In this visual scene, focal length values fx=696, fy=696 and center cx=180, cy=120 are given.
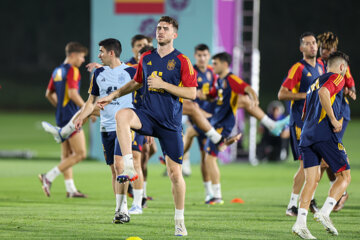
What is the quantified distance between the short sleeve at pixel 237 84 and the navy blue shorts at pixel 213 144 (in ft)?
2.07

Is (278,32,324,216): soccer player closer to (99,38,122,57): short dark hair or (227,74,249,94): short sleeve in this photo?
(227,74,249,94): short sleeve

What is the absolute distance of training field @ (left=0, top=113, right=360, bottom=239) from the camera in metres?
7.32

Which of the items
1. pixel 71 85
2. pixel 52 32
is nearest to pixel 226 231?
pixel 71 85

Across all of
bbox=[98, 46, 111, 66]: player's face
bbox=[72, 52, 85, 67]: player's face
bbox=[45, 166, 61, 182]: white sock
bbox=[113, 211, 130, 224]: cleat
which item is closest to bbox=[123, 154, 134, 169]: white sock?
bbox=[113, 211, 130, 224]: cleat

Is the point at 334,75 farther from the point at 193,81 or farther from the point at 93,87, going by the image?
the point at 93,87

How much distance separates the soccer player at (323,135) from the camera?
284 inches

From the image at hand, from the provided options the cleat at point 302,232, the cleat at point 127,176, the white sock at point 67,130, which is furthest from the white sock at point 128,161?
the white sock at point 67,130

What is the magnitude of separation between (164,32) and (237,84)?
3.53m

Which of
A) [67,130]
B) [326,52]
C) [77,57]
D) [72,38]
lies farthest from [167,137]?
[72,38]

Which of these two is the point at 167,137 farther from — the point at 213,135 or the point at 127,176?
the point at 213,135

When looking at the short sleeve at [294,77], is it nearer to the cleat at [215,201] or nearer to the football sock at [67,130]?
the cleat at [215,201]

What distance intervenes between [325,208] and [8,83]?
50.8m

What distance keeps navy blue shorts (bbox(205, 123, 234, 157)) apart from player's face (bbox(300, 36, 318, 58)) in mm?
2200

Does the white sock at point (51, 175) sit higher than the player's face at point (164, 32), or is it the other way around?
the player's face at point (164, 32)
